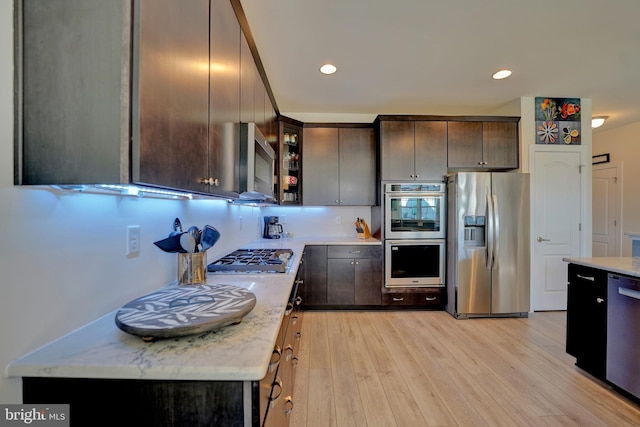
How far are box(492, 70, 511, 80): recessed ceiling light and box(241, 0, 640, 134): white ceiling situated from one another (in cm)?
6

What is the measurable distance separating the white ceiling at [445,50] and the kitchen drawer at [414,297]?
229cm

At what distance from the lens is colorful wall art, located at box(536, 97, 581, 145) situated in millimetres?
3291

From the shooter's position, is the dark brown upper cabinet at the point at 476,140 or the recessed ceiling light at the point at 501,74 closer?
the recessed ceiling light at the point at 501,74

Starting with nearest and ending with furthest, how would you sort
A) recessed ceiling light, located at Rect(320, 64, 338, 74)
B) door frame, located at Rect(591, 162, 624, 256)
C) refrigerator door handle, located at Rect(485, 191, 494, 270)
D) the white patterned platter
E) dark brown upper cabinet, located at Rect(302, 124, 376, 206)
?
the white patterned platter
recessed ceiling light, located at Rect(320, 64, 338, 74)
refrigerator door handle, located at Rect(485, 191, 494, 270)
dark brown upper cabinet, located at Rect(302, 124, 376, 206)
door frame, located at Rect(591, 162, 624, 256)

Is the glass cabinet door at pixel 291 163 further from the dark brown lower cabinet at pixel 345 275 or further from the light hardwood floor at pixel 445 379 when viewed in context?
the light hardwood floor at pixel 445 379

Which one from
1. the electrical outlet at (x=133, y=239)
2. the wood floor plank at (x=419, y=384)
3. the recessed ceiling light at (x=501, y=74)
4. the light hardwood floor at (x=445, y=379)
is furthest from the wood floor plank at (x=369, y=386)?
the recessed ceiling light at (x=501, y=74)

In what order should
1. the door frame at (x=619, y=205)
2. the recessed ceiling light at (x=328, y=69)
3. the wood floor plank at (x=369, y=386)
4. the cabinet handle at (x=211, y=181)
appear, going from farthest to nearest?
the door frame at (x=619, y=205) → the recessed ceiling light at (x=328, y=69) → the wood floor plank at (x=369, y=386) → the cabinet handle at (x=211, y=181)

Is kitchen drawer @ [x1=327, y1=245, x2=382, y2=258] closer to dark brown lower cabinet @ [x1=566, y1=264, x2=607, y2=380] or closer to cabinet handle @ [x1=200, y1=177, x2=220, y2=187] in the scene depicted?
dark brown lower cabinet @ [x1=566, y1=264, x2=607, y2=380]

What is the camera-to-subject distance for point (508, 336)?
2.68 metres

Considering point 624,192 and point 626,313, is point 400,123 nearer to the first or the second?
point 626,313

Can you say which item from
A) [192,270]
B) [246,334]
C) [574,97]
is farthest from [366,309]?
[574,97]

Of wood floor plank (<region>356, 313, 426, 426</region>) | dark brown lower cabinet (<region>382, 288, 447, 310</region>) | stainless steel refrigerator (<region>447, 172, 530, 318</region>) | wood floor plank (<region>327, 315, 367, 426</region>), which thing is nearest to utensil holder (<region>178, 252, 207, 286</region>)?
wood floor plank (<region>327, 315, 367, 426</region>)

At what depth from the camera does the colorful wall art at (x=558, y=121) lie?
3291 millimetres

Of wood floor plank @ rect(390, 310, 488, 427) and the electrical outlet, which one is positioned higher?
the electrical outlet
